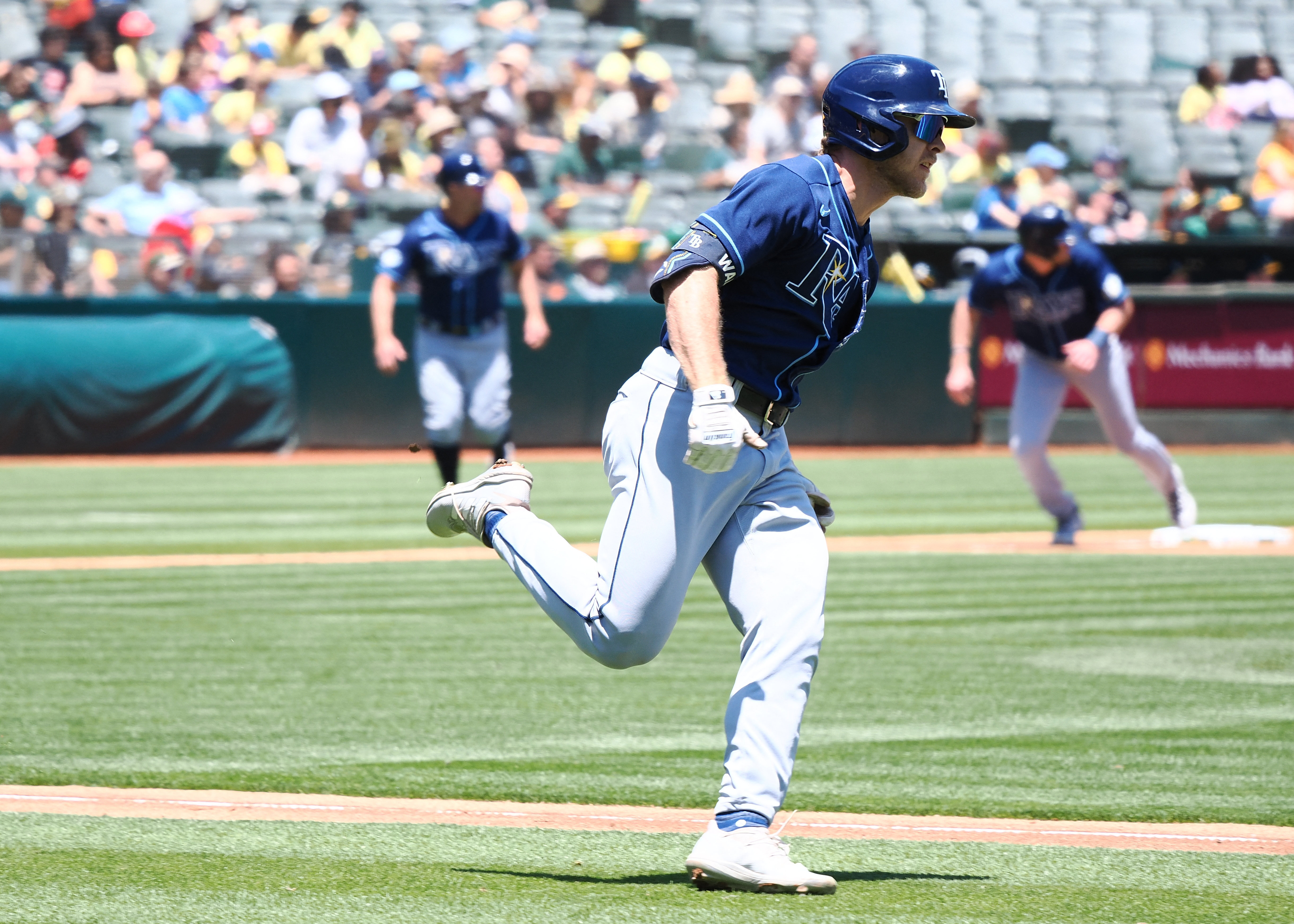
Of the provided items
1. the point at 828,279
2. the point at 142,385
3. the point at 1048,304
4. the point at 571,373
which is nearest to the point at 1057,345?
the point at 1048,304

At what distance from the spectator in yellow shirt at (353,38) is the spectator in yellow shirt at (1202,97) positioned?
410 inches

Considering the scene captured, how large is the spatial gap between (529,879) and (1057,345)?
26.5 feet

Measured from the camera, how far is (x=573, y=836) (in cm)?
429

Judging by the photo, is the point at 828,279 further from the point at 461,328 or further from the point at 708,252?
the point at 461,328

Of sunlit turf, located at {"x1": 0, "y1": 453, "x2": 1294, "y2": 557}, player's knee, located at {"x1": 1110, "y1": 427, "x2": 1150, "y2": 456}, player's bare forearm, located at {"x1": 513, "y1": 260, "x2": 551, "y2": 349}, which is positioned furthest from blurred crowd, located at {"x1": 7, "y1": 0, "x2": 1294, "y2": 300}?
player's knee, located at {"x1": 1110, "y1": 427, "x2": 1150, "y2": 456}

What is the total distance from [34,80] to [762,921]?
19.3 m

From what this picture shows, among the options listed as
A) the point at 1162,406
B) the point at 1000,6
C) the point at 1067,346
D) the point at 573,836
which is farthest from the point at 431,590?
the point at 1000,6

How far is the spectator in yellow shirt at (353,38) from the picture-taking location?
70.8 ft

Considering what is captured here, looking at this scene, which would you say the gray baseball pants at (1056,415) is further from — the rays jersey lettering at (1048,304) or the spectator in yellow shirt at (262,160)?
the spectator in yellow shirt at (262,160)

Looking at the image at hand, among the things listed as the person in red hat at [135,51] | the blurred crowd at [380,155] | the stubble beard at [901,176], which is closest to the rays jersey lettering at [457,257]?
the blurred crowd at [380,155]

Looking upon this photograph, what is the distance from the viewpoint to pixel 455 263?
1123cm

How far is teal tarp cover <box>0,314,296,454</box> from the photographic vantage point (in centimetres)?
1695

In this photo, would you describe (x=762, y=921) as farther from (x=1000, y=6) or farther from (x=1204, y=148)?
(x=1000, y=6)

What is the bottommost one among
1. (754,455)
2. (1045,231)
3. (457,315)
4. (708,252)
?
(457,315)
